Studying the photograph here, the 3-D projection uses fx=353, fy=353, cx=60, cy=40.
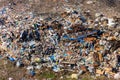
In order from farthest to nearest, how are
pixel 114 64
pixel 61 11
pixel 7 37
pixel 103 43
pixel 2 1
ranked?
pixel 2 1
pixel 61 11
pixel 7 37
pixel 103 43
pixel 114 64

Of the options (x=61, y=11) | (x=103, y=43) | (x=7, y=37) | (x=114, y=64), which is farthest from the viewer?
(x=61, y=11)

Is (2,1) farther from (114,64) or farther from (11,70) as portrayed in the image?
(114,64)

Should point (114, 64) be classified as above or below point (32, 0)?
below

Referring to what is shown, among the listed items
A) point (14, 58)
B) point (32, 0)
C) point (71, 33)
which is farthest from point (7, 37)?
point (32, 0)

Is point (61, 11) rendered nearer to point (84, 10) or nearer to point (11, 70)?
point (84, 10)

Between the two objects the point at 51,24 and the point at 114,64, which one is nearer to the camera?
the point at 114,64

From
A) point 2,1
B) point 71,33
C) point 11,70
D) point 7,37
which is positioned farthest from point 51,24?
point 2,1
